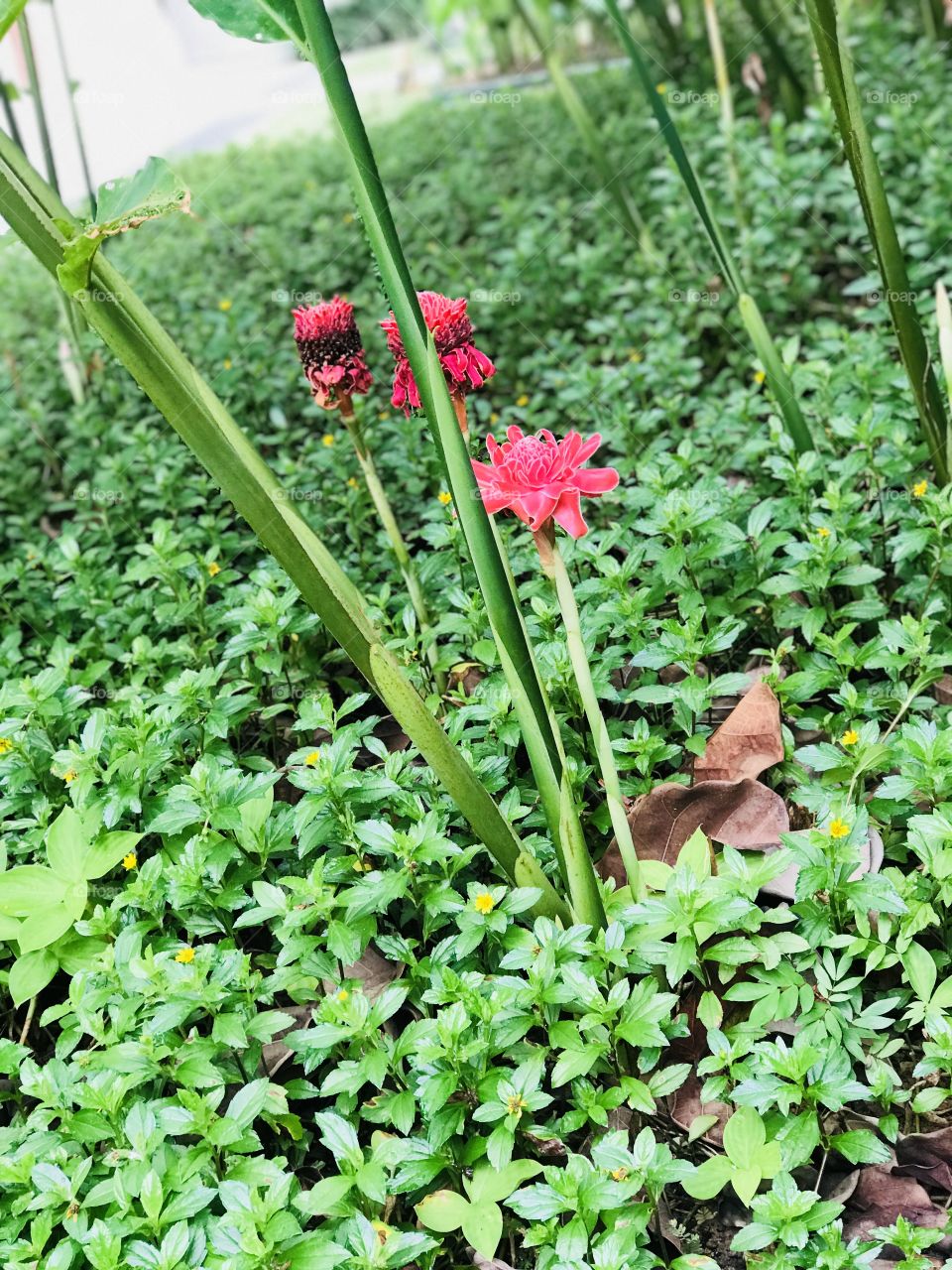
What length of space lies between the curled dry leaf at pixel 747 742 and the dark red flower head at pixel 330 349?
0.79m

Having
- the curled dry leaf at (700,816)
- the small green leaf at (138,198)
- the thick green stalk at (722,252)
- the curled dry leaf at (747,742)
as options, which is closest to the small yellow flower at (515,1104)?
the curled dry leaf at (700,816)

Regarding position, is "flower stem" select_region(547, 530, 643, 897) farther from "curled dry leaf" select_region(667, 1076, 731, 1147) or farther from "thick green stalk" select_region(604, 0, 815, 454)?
"thick green stalk" select_region(604, 0, 815, 454)

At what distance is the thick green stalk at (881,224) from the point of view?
1.75 metres

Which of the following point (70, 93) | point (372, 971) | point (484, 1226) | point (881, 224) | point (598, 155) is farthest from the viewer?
point (598, 155)

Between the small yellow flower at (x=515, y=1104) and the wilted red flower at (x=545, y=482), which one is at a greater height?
the wilted red flower at (x=545, y=482)

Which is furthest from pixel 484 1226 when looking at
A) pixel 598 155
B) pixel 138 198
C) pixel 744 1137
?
pixel 598 155

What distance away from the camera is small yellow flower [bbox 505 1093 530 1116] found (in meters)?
1.20

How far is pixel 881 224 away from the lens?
1861 millimetres

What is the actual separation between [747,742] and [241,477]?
797 mm

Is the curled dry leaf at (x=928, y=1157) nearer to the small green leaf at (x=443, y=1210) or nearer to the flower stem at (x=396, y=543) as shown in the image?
the small green leaf at (x=443, y=1210)

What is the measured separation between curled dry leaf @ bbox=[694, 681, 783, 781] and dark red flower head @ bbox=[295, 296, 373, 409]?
0.79 m

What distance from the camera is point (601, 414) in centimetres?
244

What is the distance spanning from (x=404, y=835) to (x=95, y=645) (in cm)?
93

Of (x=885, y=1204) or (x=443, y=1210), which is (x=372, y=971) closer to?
(x=443, y=1210)
